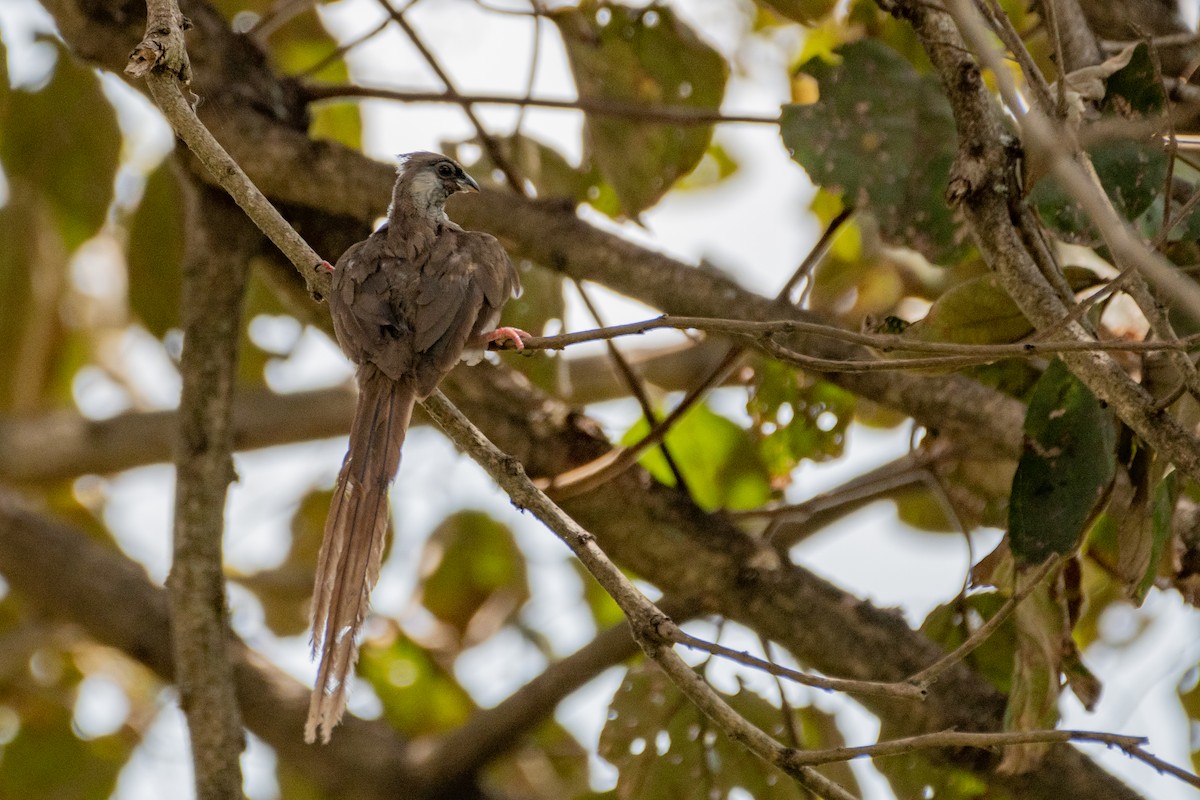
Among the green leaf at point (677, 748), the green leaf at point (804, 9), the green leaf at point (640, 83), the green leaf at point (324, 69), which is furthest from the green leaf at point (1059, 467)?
the green leaf at point (324, 69)

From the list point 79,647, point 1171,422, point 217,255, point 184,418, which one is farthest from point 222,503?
point 79,647

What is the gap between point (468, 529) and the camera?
6.42 meters

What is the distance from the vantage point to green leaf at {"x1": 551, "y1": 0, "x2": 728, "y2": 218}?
4414 mm

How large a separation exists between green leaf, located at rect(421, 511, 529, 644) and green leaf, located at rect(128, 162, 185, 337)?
1795 millimetres

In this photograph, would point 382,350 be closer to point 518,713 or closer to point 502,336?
point 502,336

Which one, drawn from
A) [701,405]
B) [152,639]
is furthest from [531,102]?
[152,639]

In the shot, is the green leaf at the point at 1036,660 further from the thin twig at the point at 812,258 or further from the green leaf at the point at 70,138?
the green leaf at the point at 70,138

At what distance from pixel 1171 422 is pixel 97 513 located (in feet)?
19.7

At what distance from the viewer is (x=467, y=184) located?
423 centimetres

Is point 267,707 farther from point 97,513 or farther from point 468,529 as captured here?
point 97,513

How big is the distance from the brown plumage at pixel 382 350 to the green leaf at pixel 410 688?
2.92m

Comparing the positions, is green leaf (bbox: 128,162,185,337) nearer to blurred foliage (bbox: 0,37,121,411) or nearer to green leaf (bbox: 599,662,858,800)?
blurred foliage (bbox: 0,37,121,411)

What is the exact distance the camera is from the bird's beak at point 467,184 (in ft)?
13.8

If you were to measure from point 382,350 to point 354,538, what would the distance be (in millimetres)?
506
